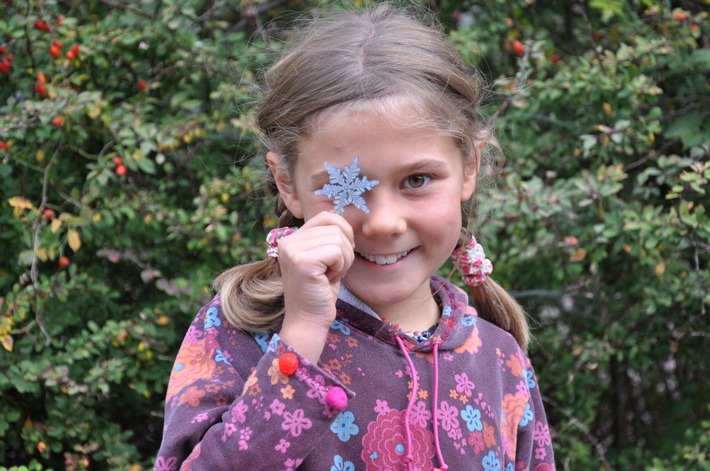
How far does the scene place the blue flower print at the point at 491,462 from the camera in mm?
1829

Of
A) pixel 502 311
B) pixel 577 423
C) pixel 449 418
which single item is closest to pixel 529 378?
pixel 502 311

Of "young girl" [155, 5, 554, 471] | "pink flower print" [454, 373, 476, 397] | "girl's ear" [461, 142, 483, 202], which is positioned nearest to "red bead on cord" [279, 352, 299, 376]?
"young girl" [155, 5, 554, 471]

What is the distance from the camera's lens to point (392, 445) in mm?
1740

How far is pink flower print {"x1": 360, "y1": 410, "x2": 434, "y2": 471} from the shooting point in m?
1.72

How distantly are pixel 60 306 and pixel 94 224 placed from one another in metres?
0.29

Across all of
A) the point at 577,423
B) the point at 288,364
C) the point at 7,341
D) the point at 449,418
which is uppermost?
the point at 288,364

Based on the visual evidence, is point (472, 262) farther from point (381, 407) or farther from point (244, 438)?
point (244, 438)

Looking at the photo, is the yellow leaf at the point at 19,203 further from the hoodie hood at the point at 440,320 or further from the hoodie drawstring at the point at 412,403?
the hoodie drawstring at the point at 412,403

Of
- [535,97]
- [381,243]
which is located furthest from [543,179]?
[381,243]

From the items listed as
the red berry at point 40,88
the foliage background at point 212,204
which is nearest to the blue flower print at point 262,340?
the foliage background at point 212,204

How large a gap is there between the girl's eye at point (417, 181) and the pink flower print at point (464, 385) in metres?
0.43

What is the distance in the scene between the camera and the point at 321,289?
5.21ft

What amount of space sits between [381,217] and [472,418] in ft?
1.63

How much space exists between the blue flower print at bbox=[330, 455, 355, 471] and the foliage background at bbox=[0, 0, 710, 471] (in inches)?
48.4
